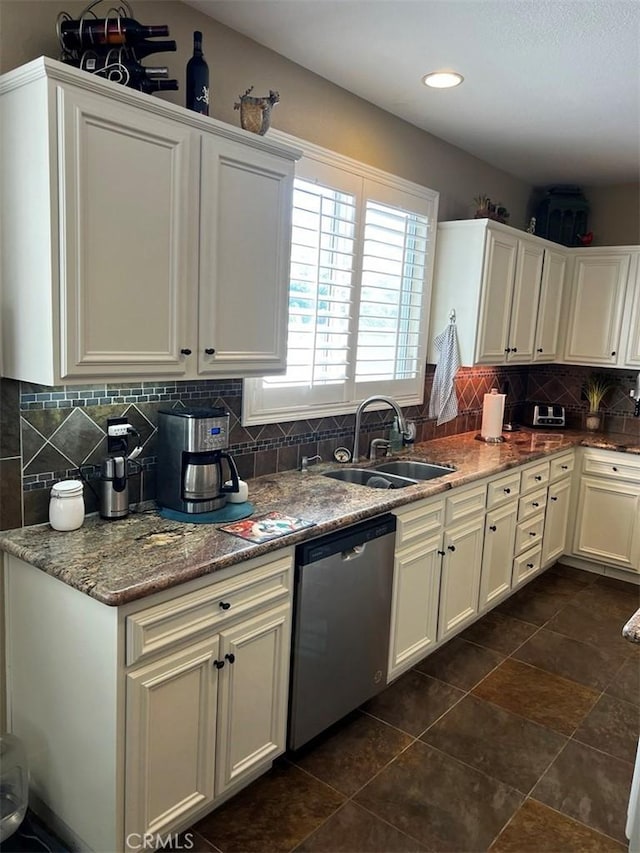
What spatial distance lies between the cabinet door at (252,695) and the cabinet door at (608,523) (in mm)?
2952

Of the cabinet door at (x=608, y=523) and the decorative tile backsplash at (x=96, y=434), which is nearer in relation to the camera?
the decorative tile backsplash at (x=96, y=434)

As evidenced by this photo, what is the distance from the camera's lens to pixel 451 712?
8.91 ft

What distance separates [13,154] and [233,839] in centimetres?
217

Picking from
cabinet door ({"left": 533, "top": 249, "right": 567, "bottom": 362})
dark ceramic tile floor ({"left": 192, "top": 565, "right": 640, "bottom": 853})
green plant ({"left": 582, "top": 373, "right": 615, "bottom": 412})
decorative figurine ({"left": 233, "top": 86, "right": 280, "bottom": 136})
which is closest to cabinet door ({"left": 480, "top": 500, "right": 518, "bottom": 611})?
dark ceramic tile floor ({"left": 192, "top": 565, "right": 640, "bottom": 853})

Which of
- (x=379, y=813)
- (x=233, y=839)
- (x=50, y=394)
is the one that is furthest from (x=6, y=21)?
(x=379, y=813)

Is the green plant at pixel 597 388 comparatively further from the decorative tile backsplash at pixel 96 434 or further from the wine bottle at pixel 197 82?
the wine bottle at pixel 197 82

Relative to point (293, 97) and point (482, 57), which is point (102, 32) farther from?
point (482, 57)

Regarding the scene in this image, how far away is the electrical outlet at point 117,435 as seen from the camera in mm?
2164

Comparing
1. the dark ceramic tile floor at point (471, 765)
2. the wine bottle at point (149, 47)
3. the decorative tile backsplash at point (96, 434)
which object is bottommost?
the dark ceramic tile floor at point (471, 765)

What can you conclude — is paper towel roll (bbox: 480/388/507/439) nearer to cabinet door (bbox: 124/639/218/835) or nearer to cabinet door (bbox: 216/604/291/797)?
cabinet door (bbox: 216/604/291/797)

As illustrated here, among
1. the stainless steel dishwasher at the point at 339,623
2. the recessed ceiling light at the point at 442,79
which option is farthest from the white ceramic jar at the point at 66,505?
the recessed ceiling light at the point at 442,79

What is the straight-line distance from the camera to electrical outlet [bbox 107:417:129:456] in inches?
85.2

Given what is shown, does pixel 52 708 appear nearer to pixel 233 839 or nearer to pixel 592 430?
pixel 233 839

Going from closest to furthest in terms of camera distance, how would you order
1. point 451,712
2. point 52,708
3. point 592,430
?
point 52,708 < point 451,712 < point 592,430
